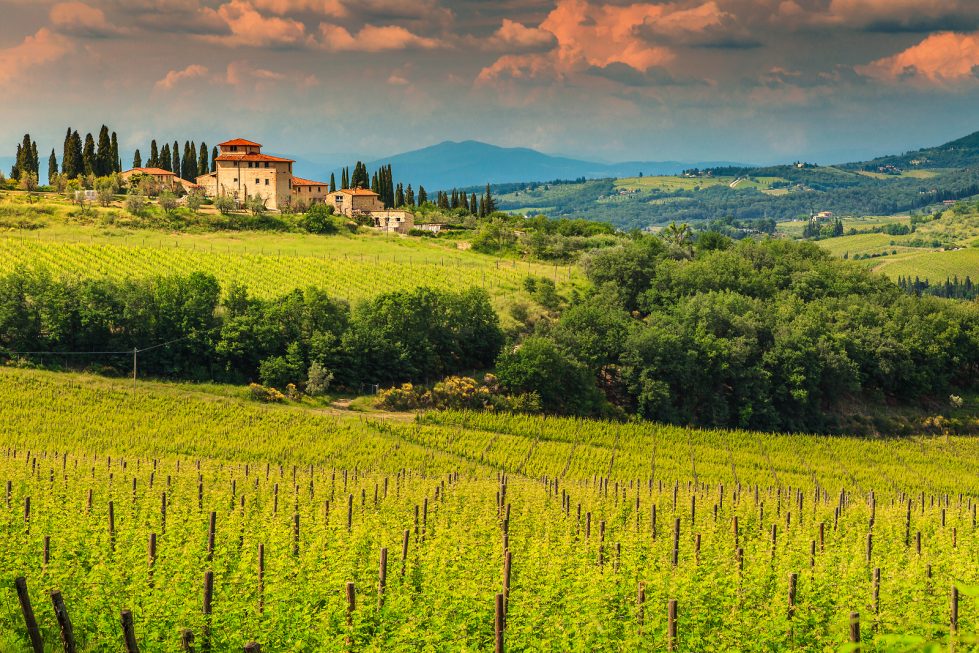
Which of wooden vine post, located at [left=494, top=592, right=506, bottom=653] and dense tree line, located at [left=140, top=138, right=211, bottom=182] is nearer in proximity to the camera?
wooden vine post, located at [left=494, top=592, right=506, bottom=653]

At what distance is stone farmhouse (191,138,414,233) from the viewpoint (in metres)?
100

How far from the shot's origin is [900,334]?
70375mm

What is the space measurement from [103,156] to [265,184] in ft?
56.6

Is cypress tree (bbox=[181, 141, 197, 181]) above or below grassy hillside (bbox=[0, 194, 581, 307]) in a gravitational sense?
above

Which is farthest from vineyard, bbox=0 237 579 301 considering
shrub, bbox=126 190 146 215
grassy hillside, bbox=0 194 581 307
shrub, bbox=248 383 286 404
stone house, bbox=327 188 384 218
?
stone house, bbox=327 188 384 218

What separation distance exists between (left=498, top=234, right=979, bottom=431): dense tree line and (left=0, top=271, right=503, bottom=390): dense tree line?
274 inches

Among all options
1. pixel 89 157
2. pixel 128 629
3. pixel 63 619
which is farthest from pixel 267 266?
pixel 128 629

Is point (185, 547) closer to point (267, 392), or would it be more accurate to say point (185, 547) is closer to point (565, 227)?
point (267, 392)

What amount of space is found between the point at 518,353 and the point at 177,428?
19.9m

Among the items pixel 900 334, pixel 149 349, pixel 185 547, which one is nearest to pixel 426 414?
pixel 149 349

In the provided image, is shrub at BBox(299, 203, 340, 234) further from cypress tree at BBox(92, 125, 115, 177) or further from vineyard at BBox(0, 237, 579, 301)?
cypress tree at BBox(92, 125, 115, 177)

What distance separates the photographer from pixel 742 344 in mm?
61844

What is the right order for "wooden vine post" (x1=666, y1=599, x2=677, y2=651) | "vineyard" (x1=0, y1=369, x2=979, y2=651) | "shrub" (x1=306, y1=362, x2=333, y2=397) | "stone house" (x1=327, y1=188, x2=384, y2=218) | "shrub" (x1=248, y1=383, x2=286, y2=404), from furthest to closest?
"stone house" (x1=327, y1=188, x2=384, y2=218) < "shrub" (x1=306, y1=362, x2=333, y2=397) < "shrub" (x1=248, y1=383, x2=286, y2=404) < "vineyard" (x1=0, y1=369, x2=979, y2=651) < "wooden vine post" (x1=666, y1=599, x2=677, y2=651)

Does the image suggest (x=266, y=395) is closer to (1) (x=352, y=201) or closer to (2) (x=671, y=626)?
(2) (x=671, y=626)
